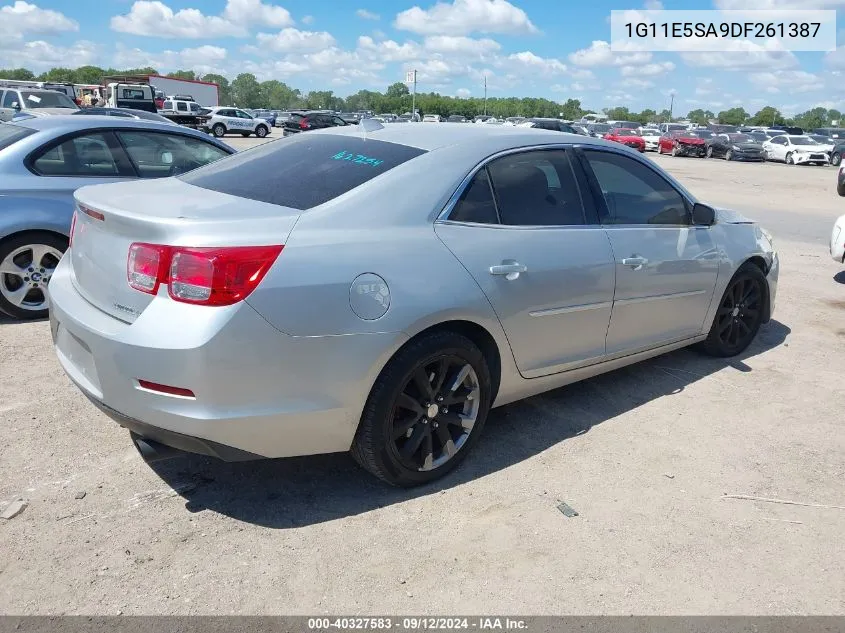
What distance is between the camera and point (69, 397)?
4098 mm

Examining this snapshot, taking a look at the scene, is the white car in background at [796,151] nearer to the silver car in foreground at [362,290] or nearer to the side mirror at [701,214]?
the side mirror at [701,214]

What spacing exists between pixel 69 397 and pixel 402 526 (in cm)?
231

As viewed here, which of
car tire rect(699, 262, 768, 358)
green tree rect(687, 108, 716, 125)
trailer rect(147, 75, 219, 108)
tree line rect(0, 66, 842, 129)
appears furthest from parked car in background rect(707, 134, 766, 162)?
green tree rect(687, 108, 716, 125)

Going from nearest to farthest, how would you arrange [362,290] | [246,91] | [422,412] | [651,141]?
[362,290]
[422,412]
[651,141]
[246,91]

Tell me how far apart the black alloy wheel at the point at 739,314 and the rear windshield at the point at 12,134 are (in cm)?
535

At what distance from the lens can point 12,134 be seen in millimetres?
5488

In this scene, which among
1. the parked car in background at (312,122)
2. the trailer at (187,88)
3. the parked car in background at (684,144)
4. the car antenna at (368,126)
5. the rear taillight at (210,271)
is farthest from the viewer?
the trailer at (187,88)

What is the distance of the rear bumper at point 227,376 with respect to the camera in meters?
2.58

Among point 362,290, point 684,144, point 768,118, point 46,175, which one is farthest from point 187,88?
point 768,118

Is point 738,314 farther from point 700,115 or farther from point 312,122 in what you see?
point 700,115

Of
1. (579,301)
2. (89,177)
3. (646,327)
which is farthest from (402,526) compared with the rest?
(89,177)

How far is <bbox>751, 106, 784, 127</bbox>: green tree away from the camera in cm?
10950

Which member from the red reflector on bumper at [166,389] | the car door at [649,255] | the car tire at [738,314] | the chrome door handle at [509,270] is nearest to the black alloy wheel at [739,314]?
the car tire at [738,314]

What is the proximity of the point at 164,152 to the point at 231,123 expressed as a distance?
37.0 meters
